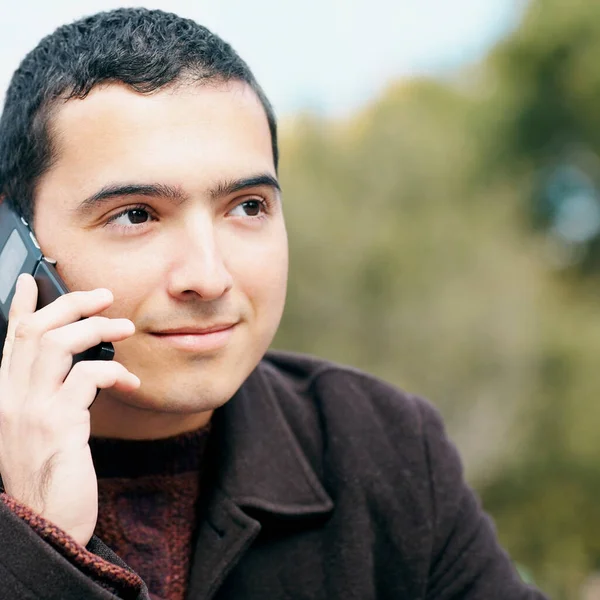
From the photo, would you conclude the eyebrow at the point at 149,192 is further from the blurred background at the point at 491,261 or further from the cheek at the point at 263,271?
the blurred background at the point at 491,261

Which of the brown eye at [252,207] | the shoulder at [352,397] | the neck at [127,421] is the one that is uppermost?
the brown eye at [252,207]

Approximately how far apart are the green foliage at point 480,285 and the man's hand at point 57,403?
12551 millimetres

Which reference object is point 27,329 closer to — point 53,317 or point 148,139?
point 53,317

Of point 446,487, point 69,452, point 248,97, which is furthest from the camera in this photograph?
point 446,487

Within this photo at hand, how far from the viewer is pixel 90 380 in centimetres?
195


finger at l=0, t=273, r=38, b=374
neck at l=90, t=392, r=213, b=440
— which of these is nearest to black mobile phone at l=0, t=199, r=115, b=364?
finger at l=0, t=273, r=38, b=374

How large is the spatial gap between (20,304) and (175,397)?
1.31 ft

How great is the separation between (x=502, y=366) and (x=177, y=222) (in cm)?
1447

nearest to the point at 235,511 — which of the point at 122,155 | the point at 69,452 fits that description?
the point at 69,452

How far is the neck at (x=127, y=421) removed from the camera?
233cm

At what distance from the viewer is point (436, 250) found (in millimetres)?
17359

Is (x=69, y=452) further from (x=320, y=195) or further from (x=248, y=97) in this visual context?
(x=320, y=195)

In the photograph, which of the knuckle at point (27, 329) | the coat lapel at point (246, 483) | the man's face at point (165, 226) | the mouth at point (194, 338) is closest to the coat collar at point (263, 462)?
the coat lapel at point (246, 483)

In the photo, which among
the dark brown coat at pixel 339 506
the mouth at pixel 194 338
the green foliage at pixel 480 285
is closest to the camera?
the mouth at pixel 194 338
